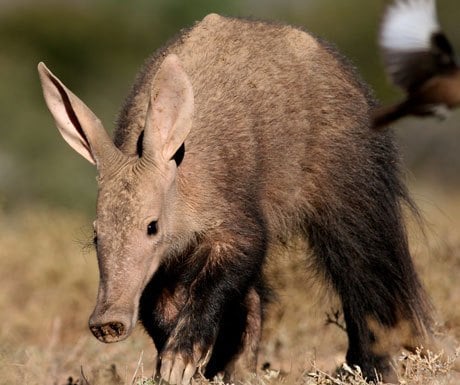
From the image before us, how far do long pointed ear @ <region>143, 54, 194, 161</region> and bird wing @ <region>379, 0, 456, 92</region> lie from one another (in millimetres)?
2196

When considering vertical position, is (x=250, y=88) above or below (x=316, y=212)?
above

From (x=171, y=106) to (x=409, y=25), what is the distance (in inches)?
92.7

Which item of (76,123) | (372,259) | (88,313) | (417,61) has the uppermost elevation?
(417,61)

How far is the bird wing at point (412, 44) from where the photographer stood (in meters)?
5.07

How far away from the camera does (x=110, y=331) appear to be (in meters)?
6.57

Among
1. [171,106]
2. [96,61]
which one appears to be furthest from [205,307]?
[96,61]

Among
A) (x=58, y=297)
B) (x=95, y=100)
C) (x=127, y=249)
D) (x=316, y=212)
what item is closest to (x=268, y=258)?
(x=316, y=212)

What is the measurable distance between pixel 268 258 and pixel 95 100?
653 inches

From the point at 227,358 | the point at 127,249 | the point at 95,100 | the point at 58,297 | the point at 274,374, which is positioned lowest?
the point at 95,100

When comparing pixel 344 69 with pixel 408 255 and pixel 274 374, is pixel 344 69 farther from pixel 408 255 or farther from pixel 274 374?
pixel 274 374

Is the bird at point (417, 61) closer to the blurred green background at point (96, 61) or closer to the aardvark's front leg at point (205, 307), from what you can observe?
the aardvark's front leg at point (205, 307)

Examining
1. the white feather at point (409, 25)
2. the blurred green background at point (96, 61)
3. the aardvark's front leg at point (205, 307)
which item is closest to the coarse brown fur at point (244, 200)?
the aardvark's front leg at point (205, 307)

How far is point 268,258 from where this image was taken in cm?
845

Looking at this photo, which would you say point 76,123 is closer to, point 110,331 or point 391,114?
point 110,331
